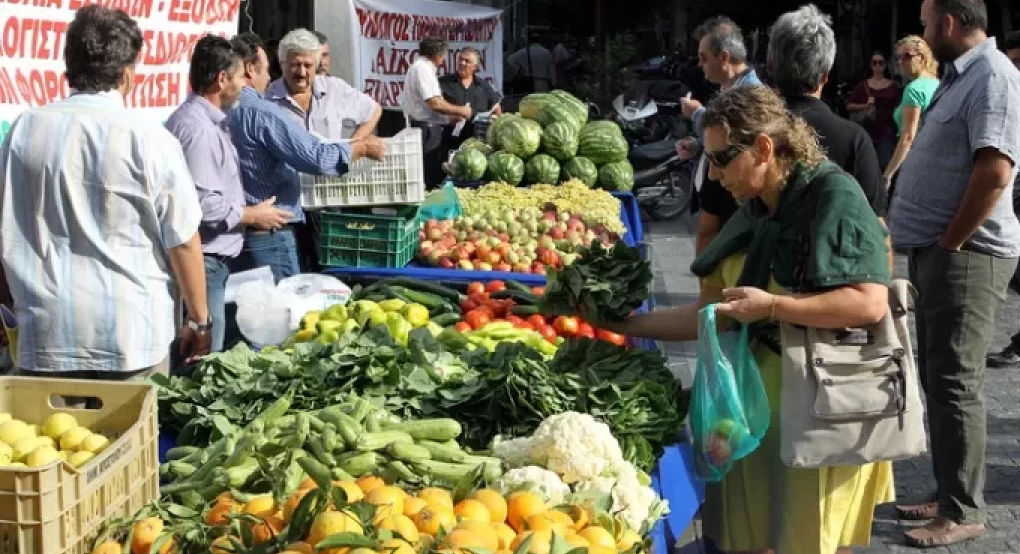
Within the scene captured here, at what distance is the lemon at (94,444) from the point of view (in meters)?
2.91

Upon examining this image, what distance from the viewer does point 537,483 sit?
3.02m

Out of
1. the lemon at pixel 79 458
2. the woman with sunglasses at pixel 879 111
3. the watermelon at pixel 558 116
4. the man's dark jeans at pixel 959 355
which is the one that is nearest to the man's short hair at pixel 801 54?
the man's dark jeans at pixel 959 355

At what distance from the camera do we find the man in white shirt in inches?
473

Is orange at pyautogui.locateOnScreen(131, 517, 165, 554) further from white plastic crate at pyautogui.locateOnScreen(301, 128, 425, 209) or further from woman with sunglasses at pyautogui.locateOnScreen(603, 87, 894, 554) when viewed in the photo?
white plastic crate at pyautogui.locateOnScreen(301, 128, 425, 209)

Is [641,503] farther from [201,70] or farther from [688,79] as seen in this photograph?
[688,79]

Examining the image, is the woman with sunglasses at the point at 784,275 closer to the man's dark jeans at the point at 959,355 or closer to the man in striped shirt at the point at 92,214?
the man's dark jeans at the point at 959,355

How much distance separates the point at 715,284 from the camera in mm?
3895

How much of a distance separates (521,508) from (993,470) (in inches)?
148

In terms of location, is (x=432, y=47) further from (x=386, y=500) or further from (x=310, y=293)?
(x=386, y=500)

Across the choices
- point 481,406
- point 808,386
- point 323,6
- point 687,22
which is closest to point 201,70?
point 481,406

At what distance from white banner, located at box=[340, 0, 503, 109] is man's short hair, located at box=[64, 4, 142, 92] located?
8121mm

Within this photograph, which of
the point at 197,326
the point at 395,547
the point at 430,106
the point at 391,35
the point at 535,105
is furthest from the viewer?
the point at 391,35

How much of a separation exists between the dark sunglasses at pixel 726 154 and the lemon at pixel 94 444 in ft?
5.74

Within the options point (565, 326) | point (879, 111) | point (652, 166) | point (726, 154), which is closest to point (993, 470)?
point (565, 326)
